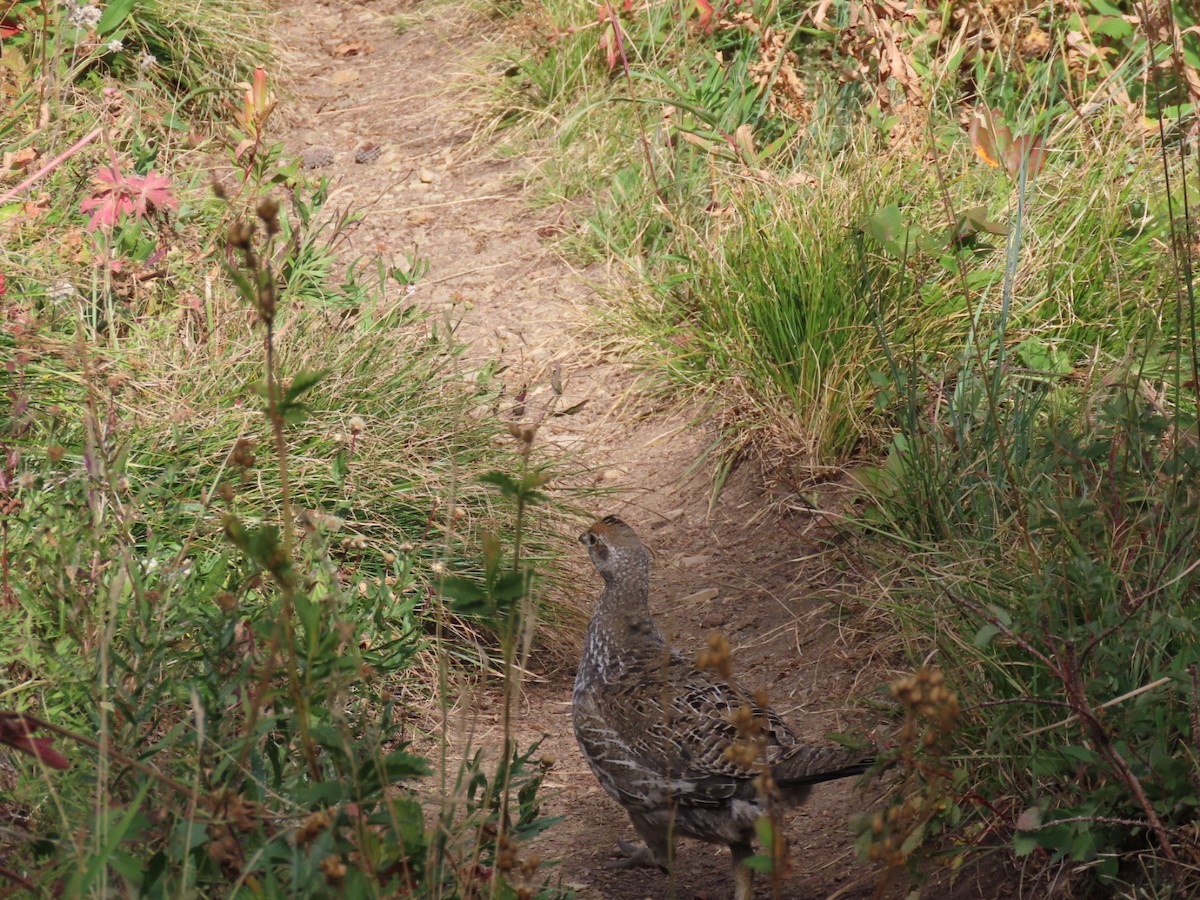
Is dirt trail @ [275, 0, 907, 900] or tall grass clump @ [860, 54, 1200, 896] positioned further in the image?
dirt trail @ [275, 0, 907, 900]

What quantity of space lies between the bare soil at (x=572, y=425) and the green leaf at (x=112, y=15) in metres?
1.46

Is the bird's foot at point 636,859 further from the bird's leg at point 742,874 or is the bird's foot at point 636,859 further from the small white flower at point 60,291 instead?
the small white flower at point 60,291

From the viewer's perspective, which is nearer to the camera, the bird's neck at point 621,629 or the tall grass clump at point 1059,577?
the tall grass clump at point 1059,577

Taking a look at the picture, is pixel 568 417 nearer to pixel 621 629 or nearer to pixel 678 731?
pixel 621 629

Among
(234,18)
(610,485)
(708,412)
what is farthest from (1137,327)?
(234,18)

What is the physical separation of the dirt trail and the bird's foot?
0.14 ft

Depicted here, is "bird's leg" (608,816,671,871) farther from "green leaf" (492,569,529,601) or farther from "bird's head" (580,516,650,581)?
"green leaf" (492,569,529,601)

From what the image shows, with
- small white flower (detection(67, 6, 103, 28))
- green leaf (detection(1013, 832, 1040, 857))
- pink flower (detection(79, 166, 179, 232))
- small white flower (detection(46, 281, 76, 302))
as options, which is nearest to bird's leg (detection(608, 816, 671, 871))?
green leaf (detection(1013, 832, 1040, 857))

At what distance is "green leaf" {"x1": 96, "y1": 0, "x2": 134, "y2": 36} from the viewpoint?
6.42m

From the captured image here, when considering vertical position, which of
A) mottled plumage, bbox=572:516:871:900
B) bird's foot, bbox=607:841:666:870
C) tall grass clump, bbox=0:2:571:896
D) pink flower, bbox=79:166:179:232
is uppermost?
pink flower, bbox=79:166:179:232

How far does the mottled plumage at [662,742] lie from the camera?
3.25 m

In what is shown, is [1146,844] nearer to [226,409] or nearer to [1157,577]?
[1157,577]

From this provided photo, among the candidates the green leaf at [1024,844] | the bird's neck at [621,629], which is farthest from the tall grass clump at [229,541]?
the green leaf at [1024,844]

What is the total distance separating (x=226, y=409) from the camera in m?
4.65
